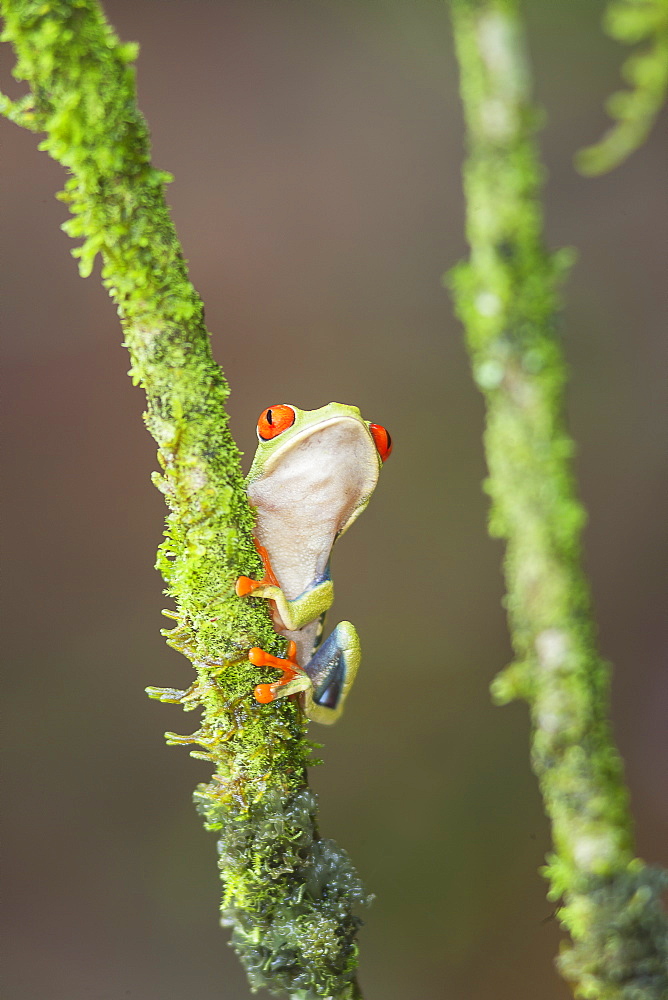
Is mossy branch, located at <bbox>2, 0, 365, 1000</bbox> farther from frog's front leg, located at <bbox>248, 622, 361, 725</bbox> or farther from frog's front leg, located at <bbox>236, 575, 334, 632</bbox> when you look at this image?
frog's front leg, located at <bbox>248, 622, 361, 725</bbox>

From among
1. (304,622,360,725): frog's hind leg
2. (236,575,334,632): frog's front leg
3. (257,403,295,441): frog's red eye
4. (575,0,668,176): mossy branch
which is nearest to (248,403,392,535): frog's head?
(257,403,295,441): frog's red eye

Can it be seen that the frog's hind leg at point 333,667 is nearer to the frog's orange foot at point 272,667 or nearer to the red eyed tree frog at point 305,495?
the red eyed tree frog at point 305,495

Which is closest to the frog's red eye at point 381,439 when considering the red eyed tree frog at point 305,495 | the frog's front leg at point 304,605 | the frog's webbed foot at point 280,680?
the red eyed tree frog at point 305,495

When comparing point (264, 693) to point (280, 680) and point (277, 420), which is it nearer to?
point (280, 680)

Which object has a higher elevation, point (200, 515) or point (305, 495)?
point (305, 495)

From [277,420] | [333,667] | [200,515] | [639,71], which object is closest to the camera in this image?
[639,71]

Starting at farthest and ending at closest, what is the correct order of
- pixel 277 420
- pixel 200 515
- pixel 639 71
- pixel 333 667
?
pixel 333 667 → pixel 277 420 → pixel 200 515 → pixel 639 71

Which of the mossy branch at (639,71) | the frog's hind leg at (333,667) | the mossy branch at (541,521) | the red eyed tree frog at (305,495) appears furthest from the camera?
the frog's hind leg at (333,667)

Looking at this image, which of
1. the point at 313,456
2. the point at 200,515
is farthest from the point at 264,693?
the point at 313,456
